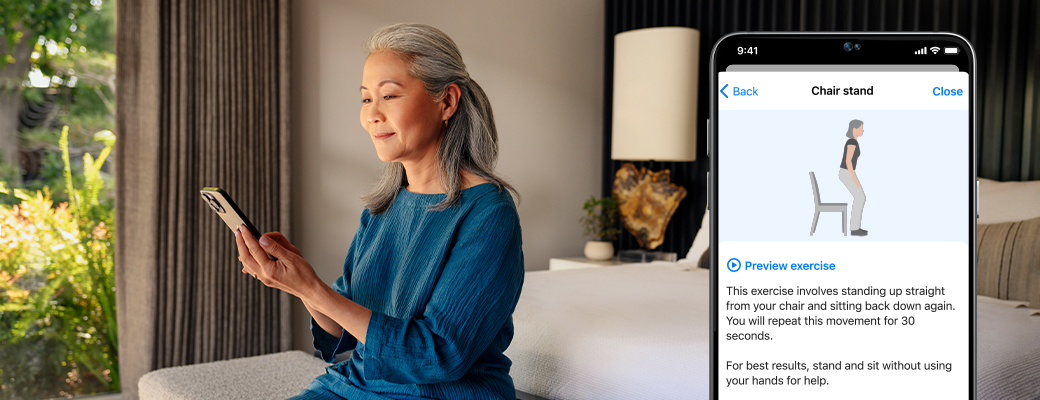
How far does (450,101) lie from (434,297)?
36cm

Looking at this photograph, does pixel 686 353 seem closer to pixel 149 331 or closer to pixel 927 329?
pixel 927 329

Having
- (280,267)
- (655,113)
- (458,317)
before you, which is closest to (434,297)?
(458,317)

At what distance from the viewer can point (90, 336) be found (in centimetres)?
314

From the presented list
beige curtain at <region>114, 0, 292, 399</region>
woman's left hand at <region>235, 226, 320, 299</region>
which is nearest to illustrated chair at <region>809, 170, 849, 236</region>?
woman's left hand at <region>235, 226, 320, 299</region>

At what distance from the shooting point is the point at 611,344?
177cm

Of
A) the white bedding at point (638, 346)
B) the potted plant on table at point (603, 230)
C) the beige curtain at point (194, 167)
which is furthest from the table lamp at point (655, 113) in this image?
the beige curtain at point (194, 167)

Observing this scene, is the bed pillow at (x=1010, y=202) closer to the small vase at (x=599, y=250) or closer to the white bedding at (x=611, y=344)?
the white bedding at (x=611, y=344)

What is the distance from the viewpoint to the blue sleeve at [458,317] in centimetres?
108

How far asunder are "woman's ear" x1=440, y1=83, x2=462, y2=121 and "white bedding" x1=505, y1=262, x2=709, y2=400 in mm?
755

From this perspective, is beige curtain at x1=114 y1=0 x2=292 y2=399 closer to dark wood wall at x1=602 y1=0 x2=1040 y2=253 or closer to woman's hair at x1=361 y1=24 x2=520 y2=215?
woman's hair at x1=361 y1=24 x2=520 y2=215

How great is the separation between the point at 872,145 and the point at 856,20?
10.8 feet

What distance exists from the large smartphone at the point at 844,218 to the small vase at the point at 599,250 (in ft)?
12.4

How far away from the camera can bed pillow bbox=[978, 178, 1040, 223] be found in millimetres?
2494

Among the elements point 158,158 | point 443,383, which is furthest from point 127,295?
point 443,383
